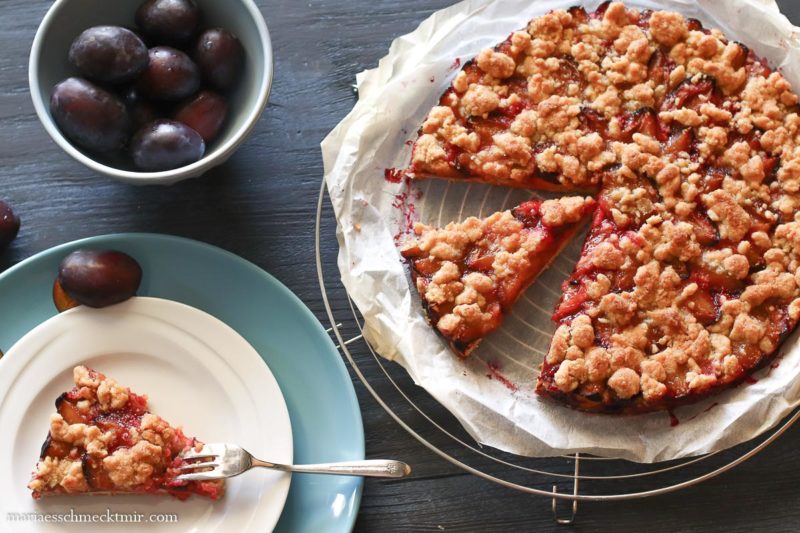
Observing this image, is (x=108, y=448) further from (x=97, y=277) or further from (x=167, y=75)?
(x=167, y=75)

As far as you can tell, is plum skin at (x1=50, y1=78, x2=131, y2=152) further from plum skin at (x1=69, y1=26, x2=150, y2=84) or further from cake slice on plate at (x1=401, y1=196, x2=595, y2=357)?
cake slice on plate at (x1=401, y1=196, x2=595, y2=357)

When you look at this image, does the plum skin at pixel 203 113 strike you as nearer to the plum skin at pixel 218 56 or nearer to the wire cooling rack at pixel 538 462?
the plum skin at pixel 218 56

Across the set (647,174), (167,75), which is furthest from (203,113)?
(647,174)

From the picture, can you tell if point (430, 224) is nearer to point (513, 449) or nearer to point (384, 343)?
point (384, 343)

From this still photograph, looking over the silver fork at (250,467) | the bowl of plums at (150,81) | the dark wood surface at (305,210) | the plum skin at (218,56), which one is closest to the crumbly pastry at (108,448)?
the silver fork at (250,467)

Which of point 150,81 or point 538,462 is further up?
point 150,81

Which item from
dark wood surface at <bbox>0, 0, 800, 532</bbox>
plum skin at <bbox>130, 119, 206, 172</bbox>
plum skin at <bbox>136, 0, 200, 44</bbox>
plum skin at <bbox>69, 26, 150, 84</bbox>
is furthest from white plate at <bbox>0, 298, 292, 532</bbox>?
plum skin at <bbox>136, 0, 200, 44</bbox>
